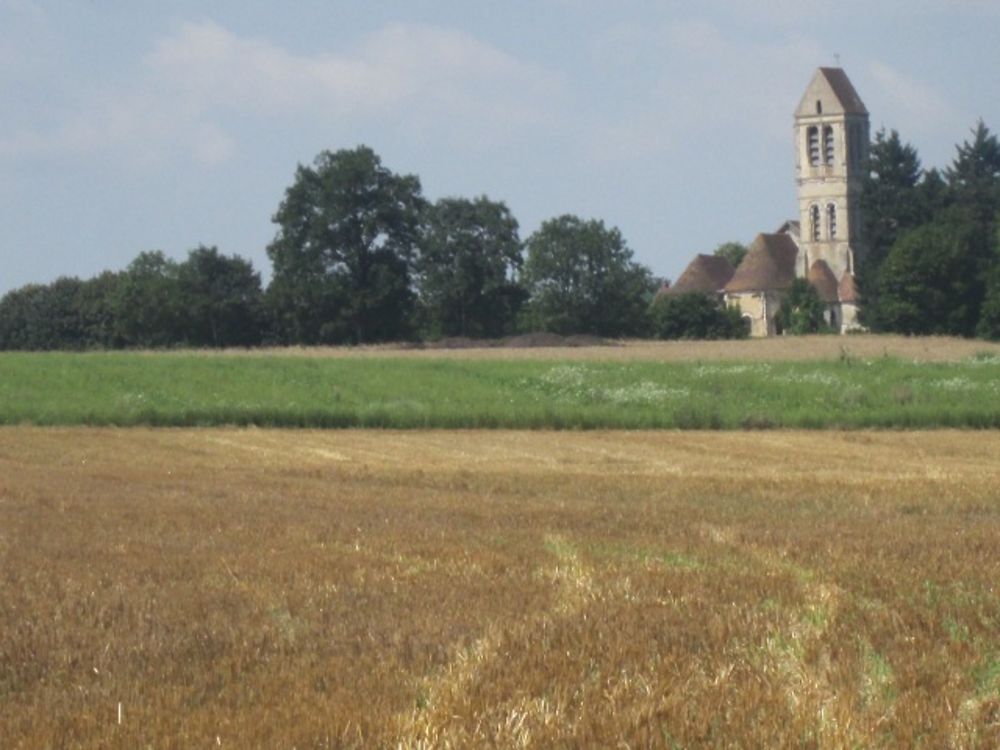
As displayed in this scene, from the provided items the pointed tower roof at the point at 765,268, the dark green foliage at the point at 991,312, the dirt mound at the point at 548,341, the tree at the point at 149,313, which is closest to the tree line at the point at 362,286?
the tree at the point at 149,313

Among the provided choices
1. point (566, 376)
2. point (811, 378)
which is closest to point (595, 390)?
point (566, 376)

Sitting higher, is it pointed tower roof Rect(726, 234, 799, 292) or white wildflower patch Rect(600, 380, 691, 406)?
pointed tower roof Rect(726, 234, 799, 292)

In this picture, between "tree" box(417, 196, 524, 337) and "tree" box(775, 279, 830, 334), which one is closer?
"tree" box(417, 196, 524, 337)

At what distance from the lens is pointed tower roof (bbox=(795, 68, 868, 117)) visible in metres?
146

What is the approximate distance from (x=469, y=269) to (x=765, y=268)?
155 ft

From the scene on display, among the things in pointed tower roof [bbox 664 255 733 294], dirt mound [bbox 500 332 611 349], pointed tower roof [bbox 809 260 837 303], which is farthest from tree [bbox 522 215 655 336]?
pointed tower roof [bbox 664 255 733 294]

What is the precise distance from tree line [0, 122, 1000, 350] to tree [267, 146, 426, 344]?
86mm

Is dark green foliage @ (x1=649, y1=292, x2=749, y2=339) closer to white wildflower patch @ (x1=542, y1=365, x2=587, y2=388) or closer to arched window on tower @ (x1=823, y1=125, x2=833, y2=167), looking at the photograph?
arched window on tower @ (x1=823, y1=125, x2=833, y2=167)

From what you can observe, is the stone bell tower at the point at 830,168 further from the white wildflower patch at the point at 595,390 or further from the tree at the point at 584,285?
the white wildflower patch at the point at 595,390

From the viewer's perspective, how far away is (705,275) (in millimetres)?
148500

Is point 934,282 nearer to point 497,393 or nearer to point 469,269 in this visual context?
point 469,269

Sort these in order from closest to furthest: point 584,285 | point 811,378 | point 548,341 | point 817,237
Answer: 1. point 811,378
2. point 548,341
3. point 584,285
4. point 817,237

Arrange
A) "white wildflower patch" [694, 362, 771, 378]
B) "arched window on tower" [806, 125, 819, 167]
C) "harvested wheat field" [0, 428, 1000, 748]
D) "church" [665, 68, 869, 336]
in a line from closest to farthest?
"harvested wheat field" [0, 428, 1000, 748], "white wildflower patch" [694, 362, 771, 378], "church" [665, 68, 869, 336], "arched window on tower" [806, 125, 819, 167]

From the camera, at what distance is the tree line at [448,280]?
93.8 m
